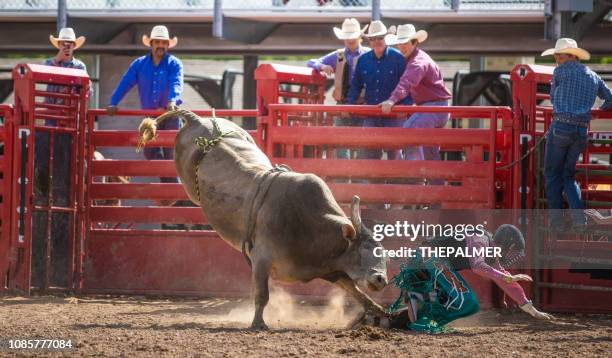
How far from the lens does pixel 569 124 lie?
28.1ft

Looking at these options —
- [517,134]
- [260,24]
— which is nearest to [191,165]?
[517,134]

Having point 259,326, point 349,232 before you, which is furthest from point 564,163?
point 259,326

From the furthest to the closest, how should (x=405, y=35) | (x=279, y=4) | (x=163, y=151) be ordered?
(x=279, y=4)
(x=163, y=151)
(x=405, y=35)

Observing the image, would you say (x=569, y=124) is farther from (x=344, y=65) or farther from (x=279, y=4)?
(x=279, y=4)

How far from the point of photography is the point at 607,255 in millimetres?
8773

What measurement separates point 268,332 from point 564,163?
2.83 meters

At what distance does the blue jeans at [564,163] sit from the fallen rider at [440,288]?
993 mm

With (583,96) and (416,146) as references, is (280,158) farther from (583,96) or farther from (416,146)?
(583,96)

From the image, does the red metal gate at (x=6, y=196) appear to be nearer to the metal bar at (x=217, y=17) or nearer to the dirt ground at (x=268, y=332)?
the dirt ground at (x=268, y=332)

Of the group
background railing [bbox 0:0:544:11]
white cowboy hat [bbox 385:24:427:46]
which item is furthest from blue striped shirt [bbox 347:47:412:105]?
background railing [bbox 0:0:544:11]

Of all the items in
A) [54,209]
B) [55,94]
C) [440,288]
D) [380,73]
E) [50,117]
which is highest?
[380,73]

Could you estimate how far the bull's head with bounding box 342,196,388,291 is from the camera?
7152 millimetres

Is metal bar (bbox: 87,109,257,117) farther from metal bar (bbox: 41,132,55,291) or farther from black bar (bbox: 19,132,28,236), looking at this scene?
black bar (bbox: 19,132,28,236)

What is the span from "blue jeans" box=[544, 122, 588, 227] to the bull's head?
6.47 ft
